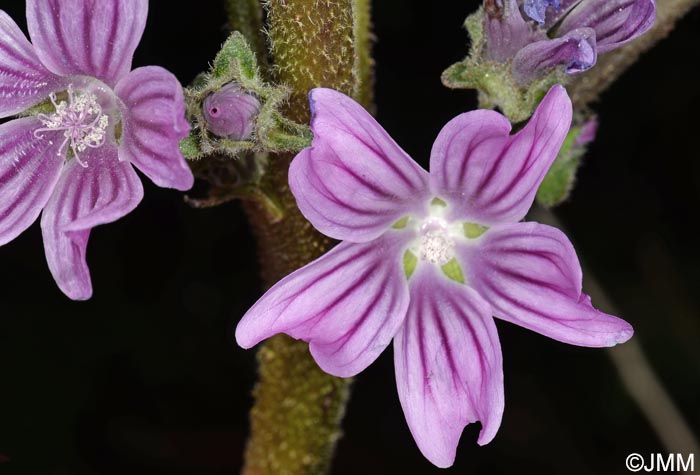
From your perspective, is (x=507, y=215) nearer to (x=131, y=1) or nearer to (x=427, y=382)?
(x=427, y=382)

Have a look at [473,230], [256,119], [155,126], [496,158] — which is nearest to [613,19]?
[496,158]

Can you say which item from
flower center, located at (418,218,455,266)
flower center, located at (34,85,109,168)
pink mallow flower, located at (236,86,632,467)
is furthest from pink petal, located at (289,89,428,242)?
flower center, located at (34,85,109,168)

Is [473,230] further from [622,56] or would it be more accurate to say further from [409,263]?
[622,56]

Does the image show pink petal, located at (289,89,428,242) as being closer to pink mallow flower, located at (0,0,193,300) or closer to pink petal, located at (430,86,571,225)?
pink petal, located at (430,86,571,225)

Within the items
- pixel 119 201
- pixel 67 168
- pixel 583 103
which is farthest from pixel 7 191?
pixel 583 103

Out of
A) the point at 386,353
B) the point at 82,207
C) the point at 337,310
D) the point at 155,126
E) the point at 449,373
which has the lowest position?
the point at 386,353

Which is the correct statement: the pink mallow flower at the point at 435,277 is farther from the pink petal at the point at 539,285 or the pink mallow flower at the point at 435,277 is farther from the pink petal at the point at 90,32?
the pink petal at the point at 90,32
